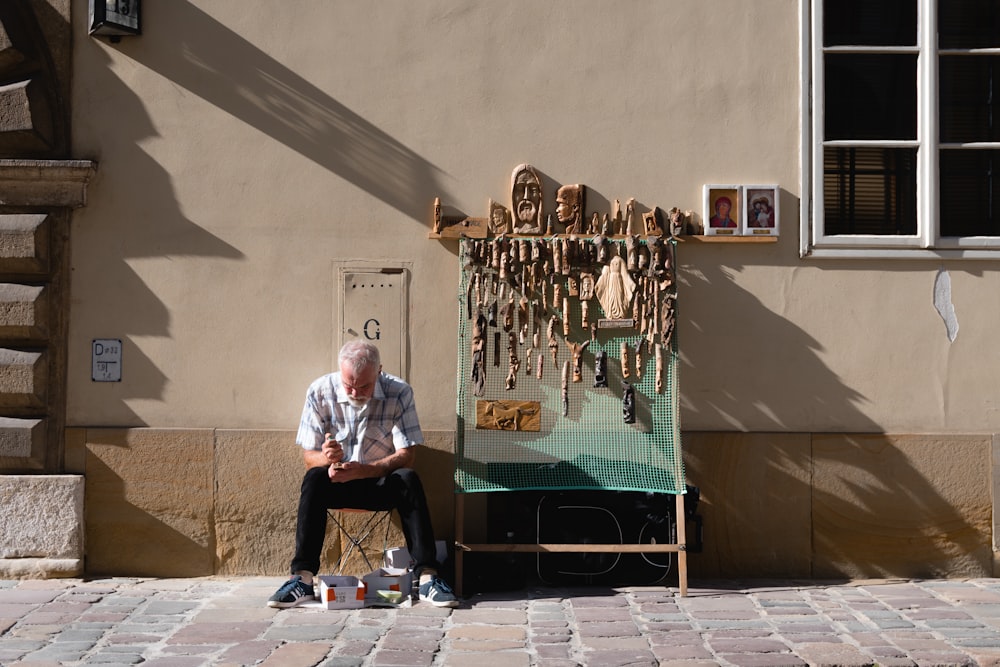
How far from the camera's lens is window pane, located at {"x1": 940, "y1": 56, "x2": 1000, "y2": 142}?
6.75 m

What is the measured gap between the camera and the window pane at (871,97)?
671 cm

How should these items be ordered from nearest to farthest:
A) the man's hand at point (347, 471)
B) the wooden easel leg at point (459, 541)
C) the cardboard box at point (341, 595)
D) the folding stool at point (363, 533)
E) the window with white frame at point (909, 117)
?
the cardboard box at point (341, 595) < the man's hand at point (347, 471) < the wooden easel leg at point (459, 541) < the folding stool at point (363, 533) < the window with white frame at point (909, 117)

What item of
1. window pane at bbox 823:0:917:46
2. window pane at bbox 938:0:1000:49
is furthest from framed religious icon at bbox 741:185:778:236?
window pane at bbox 938:0:1000:49

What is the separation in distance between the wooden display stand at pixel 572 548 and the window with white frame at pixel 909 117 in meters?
Answer: 1.92

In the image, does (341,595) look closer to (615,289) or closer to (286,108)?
(615,289)

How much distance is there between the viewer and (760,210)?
6.55m

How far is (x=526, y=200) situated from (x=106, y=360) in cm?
250

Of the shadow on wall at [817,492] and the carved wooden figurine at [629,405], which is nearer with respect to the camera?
the carved wooden figurine at [629,405]

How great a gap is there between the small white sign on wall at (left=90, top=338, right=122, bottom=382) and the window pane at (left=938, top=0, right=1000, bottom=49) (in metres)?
4.95

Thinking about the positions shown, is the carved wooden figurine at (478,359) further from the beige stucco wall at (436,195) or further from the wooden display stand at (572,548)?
the wooden display stand at (572,548)

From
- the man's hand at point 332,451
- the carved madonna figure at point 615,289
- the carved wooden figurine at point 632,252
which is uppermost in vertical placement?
the carved wooden figurine at point 632,252

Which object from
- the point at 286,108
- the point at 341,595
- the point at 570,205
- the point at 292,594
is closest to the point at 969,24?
the point at 570,205

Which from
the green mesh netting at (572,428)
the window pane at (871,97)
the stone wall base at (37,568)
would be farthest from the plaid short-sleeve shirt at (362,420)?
the window pane at (871,97)

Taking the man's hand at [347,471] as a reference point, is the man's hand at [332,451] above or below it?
above
